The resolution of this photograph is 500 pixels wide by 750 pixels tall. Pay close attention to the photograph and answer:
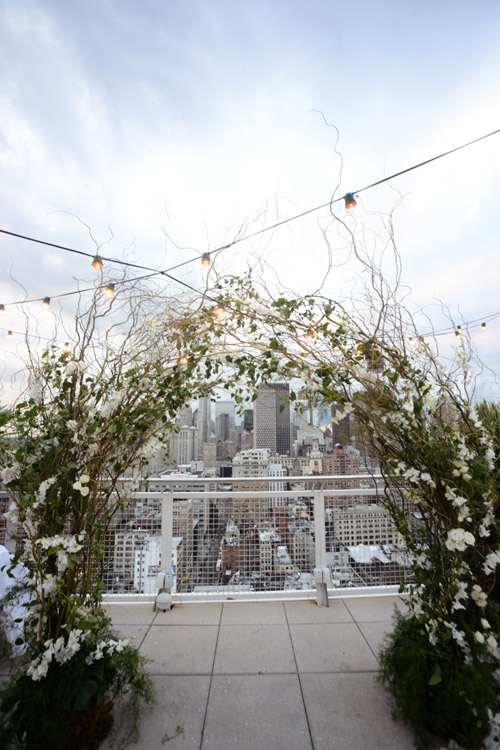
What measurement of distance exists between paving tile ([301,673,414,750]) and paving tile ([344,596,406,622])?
65 centimetres

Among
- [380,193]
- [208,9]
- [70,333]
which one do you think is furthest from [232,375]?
[208,9]

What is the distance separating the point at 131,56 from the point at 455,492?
3326 millimetres

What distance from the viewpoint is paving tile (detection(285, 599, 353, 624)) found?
7.84 feet

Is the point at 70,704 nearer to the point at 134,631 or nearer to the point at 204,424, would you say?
the point at 134,631

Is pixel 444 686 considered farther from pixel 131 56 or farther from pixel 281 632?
pixel 131 56

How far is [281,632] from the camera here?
2232 mm

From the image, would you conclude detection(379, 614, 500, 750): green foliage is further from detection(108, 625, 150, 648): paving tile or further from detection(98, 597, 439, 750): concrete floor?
detection(108, 625, 150, 648): paving tile

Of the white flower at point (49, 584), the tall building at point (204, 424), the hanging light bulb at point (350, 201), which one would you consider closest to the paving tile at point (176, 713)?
the white flower at point (49, 584)

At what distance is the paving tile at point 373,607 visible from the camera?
240 cm

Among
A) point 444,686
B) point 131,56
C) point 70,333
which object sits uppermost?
point 131,56

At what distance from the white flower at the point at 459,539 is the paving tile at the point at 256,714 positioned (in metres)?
1.07

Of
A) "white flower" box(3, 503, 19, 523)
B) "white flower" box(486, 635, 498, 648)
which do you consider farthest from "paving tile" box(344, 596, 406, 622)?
"white flower" box(3, 503, 19, 523)

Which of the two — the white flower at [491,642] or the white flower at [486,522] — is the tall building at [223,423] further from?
the white flower at [491,642]

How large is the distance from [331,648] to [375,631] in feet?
1.29
